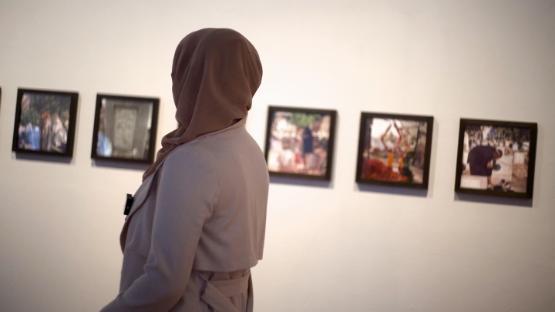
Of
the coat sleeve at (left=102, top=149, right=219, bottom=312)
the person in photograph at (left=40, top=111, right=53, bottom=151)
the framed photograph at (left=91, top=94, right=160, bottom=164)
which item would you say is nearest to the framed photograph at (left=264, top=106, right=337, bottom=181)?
the framed photograph at (left=91, top=94, right=160, bottom=164)

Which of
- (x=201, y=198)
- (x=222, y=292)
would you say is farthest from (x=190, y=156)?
(x=222, y=292)

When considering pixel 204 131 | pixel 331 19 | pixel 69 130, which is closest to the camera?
pixel 204 131

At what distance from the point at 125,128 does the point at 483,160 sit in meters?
2.29

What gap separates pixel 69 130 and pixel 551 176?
10.1ft

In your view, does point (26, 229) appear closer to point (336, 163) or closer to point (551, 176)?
point (336, 163)

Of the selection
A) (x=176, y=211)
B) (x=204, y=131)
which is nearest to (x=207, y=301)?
(x=176, y=211)

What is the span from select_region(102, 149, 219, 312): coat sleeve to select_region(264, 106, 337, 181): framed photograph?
64.6 inches

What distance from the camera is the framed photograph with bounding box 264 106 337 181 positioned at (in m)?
3.23

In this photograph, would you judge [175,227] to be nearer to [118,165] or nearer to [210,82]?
[210,82]

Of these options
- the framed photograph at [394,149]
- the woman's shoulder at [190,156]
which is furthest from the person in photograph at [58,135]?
the woman's shoulder at [190,156]

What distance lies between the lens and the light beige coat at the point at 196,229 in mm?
1585

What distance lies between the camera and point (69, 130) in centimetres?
351

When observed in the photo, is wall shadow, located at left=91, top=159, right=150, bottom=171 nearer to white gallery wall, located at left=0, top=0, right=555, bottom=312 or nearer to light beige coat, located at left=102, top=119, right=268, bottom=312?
white gallery wall, located at left=0, top=0, right=555, bottom=312

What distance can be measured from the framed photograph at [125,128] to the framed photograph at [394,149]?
1.38 meters
